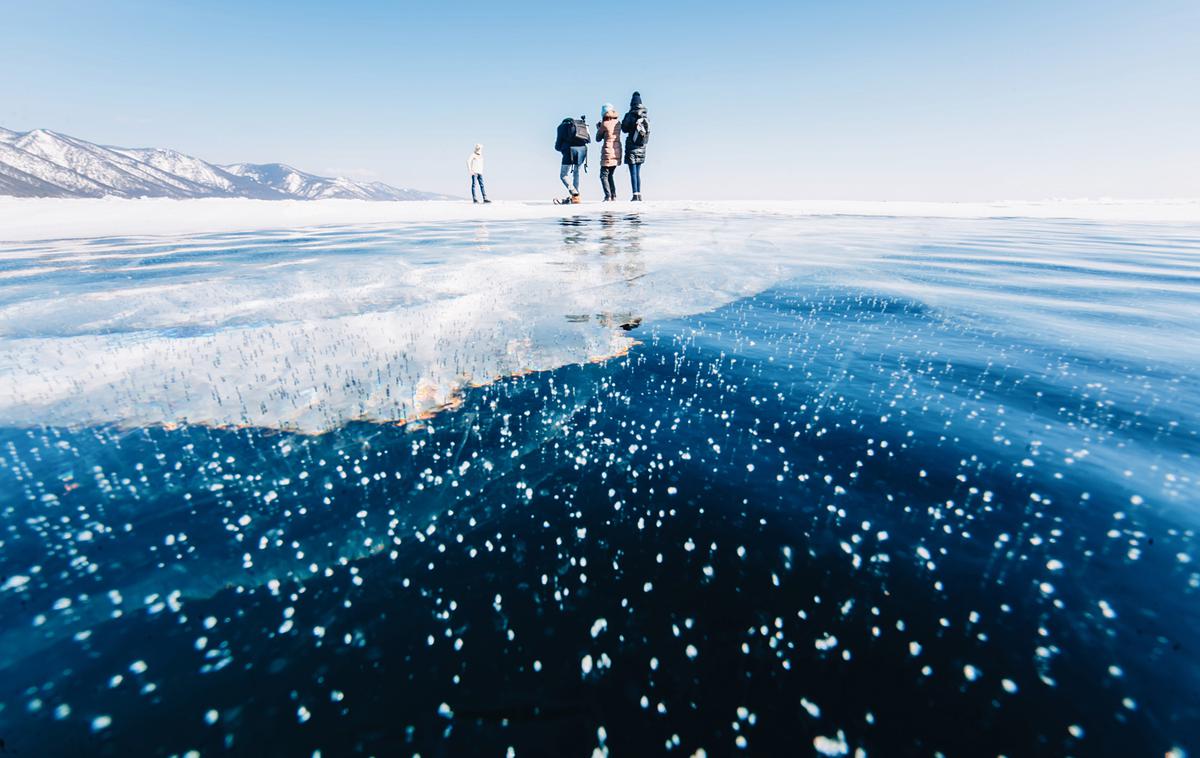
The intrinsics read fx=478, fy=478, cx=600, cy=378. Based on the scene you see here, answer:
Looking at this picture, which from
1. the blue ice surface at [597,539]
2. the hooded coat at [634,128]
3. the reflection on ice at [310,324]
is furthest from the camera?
the hooded coat at [634,128]

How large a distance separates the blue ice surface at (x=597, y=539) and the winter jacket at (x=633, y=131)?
1433 cm

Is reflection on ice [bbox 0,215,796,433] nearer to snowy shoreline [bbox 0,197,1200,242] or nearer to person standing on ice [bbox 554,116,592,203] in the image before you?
snowy shoreline [bbox 0,197,1200,242]

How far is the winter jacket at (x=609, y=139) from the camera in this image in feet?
53.5

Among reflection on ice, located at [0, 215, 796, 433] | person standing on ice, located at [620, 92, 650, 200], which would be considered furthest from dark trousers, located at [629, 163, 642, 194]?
reflection on ice, located at [0, 215, 796, 433]

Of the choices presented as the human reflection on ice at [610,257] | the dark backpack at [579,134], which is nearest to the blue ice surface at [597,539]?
the human reflection on ice at [610,257]

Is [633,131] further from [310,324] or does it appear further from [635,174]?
[310,324]

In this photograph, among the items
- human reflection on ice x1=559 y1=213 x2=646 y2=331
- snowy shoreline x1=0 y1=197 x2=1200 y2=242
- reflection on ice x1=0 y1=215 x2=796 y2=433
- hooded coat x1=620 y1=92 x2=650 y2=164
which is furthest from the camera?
hooded coat x1=620 y1=92 x2=650 y2=164

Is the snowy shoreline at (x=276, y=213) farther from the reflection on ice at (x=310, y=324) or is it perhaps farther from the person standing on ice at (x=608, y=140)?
the reflection on ice at (x=310, y=324)

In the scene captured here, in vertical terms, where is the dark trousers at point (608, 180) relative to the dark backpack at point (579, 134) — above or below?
below

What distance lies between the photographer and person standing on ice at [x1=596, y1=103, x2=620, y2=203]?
16188 mm

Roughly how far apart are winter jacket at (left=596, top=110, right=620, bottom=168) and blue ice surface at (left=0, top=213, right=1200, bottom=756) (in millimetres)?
14771

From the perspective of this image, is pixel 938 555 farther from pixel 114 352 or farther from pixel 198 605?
pixel 114 352

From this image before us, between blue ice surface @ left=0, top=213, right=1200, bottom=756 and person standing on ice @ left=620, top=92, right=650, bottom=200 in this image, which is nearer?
blue ice surface @ left=0, top=213, right=1200, bottom=756

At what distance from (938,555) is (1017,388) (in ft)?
6.43
